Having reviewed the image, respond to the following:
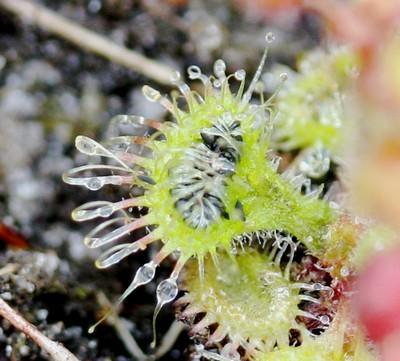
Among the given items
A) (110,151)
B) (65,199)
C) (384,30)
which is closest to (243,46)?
(384,30)

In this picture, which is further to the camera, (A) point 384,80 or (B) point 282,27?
(B) point 282,27

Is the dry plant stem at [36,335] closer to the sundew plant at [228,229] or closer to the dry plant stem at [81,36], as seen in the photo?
the sundew plant at [228,229]

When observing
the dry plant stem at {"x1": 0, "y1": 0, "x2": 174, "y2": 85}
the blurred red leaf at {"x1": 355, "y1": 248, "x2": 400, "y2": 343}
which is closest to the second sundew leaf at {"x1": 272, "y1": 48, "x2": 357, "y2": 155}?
the dry plant stem at {"x1": 0, "y1": 0, "x2": 174, "y2": 85}

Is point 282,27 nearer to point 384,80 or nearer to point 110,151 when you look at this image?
point 384,80

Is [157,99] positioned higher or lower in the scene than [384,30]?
lower

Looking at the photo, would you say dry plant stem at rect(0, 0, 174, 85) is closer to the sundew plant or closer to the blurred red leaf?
the sundew plant

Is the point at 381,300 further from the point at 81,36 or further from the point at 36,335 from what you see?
the point at 81,36

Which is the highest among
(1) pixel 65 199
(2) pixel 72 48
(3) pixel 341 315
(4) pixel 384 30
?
(4) pixel 384 30

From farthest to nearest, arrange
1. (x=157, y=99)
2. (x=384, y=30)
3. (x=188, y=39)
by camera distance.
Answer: (x=188, y=39)
(x=384, y=30)
(x=157, y=99)
